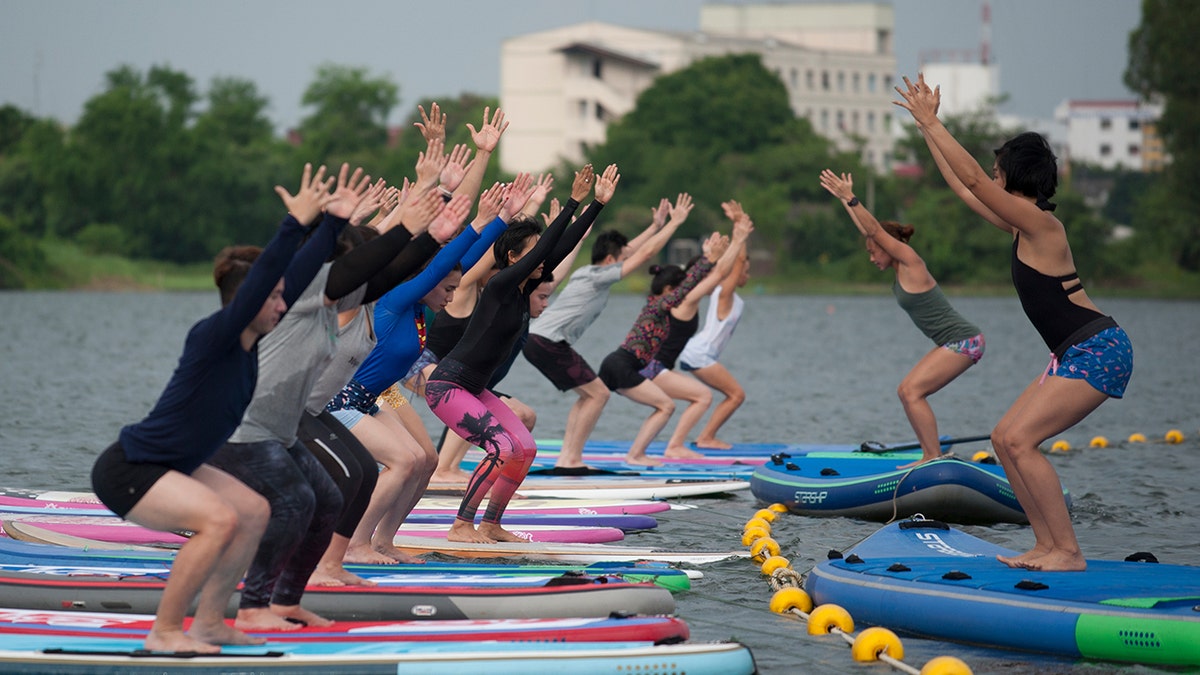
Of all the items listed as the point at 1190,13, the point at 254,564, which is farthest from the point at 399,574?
the point at 1190,13

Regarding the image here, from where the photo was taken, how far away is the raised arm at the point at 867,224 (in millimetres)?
13008

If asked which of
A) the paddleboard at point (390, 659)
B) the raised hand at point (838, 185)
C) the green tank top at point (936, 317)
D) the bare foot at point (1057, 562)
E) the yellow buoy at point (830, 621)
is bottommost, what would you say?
the yellow buoy at point (830, 621)

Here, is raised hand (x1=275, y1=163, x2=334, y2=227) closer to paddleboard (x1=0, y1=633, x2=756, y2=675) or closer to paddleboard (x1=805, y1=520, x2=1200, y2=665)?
paddleboard (x1=0, y1=633, x2=756, y2=675)

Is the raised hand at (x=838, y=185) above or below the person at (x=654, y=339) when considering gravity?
above

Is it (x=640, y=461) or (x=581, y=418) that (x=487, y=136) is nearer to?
(x=581, y=418)

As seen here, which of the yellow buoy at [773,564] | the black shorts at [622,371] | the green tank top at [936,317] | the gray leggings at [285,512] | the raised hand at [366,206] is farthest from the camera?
the black shorts at [622,371]

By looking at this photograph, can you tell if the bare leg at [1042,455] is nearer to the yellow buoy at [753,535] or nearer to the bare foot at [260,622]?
the yellow buoy at [753,535]

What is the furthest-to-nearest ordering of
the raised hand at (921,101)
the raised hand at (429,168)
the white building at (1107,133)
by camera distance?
the white building at (1107,133) < the raised hand at (921,101) < the raised hand at (429,168)

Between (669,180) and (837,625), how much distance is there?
284ft

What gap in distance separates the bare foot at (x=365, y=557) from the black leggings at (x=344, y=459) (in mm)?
882

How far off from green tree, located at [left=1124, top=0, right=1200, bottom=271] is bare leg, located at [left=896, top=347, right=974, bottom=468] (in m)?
60.4

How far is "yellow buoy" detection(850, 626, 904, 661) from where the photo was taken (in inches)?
310

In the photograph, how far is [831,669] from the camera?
25.9 ft

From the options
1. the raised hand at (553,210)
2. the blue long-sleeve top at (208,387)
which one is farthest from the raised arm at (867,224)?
the blue long-sleeve top at (208,387)
